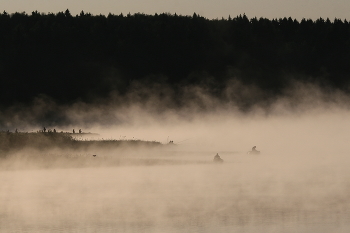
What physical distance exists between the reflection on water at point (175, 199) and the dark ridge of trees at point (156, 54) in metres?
69.2

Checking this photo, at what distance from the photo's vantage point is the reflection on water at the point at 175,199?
2156cm

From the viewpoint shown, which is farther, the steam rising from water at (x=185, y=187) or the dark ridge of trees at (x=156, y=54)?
the dark ridge of trees at (x=156, y=54)

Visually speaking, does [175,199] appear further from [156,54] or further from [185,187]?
[156,54]

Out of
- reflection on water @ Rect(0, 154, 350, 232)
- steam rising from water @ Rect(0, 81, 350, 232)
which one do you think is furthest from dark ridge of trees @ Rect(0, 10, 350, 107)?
reflection on water @ Rect(0, 154, 350, 232)

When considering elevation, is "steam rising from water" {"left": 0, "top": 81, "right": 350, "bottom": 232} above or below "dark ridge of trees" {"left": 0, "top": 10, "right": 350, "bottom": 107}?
below

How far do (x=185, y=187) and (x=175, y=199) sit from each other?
3.19 m

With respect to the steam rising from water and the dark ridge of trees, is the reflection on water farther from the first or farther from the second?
the dark ridge of trees

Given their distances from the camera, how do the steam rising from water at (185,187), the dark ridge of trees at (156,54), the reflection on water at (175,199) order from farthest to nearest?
1. the dark ridge of trees at (156,54)
2. the steam rising from water at (185,187)
3. the reflection on water at (175,199)

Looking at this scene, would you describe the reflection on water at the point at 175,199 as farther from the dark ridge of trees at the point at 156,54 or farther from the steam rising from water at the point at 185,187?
the dark ridge of trees at the point at 156,54

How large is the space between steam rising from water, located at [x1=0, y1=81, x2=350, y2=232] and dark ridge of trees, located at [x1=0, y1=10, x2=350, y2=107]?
43673mm

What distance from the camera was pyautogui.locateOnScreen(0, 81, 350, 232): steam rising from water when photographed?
21953mm

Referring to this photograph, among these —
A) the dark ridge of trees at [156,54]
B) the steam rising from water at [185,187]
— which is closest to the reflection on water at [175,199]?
the steam rising from water at [185,187]

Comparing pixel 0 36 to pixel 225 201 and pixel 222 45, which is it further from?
pixel 225 201

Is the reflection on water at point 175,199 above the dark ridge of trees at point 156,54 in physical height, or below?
below
